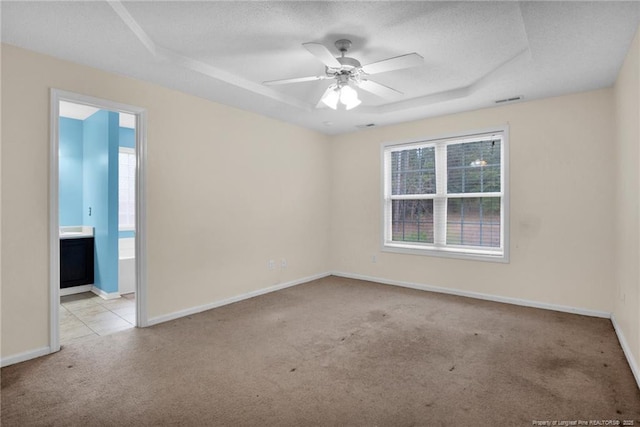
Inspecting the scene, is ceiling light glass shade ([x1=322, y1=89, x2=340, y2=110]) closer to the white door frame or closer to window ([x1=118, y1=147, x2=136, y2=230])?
the white door frame

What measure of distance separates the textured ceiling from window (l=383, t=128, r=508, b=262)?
2.97ft

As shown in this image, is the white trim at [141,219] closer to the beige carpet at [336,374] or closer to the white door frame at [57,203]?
the white door frame at [57,203]

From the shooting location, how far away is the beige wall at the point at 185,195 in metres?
2.67

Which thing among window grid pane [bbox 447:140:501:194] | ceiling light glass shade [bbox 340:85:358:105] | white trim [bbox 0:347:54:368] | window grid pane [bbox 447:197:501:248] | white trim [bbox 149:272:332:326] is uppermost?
ceiling light glass shade [bbox 340:85:358:105]

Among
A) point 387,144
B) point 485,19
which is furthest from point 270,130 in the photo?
point 485,19

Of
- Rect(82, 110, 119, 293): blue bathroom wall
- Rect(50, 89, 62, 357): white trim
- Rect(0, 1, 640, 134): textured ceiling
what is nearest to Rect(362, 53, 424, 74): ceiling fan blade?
Rect(0, 1, 640, 134): textured ceiling

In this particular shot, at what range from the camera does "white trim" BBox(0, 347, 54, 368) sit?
2.59 metres

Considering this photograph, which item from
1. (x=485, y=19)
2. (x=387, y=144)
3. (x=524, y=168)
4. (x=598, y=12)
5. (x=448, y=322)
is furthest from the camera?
(x=387, y=144)

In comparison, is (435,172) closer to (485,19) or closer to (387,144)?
(387,144)

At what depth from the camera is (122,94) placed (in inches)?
129

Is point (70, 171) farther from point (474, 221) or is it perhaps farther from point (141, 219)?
point (474, 221)

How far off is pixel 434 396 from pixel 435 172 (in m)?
3.37

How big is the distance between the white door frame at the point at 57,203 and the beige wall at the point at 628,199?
420cm

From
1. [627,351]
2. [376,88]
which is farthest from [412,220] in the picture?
[627,351]
